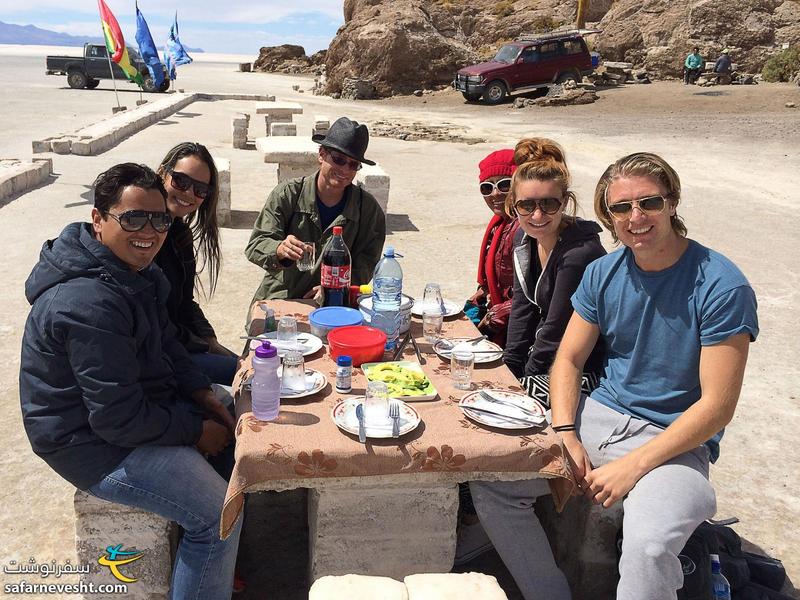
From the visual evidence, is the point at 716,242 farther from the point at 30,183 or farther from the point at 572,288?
the point at 30,183

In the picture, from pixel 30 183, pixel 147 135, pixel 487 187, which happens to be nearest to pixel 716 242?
pixel 487 187

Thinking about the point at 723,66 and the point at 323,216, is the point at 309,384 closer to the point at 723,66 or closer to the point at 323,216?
the point at 323,216

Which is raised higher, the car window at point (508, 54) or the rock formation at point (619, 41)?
the rock formation at point (619, 41)

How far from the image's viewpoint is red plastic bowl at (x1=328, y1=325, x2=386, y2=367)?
2875mm

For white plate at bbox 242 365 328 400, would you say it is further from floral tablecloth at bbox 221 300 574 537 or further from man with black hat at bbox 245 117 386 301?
man with black hat at bbox 245 117 386 301

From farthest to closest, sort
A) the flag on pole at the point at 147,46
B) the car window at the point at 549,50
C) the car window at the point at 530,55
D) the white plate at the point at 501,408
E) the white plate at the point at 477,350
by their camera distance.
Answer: the car window at the point at 549,50 → the car window at the point at 530,55 → the flag on pole at the point at 147,46 → the white plate at the point at 477,350 → the white plate at the point at 501,408

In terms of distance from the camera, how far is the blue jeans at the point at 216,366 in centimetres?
360

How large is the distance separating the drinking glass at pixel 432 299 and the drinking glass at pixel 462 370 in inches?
27.2

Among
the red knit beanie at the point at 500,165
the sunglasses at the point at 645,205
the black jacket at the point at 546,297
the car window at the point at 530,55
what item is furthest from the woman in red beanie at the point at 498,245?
the car window at the point at 530,55

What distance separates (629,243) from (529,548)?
4.19 ft

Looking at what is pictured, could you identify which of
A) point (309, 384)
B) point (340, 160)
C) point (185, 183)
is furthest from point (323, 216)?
point (309, 384)

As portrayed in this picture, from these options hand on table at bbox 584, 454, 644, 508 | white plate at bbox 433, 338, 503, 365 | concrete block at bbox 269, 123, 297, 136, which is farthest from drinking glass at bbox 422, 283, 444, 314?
concrete block at bbox 269, 123, 297, 136

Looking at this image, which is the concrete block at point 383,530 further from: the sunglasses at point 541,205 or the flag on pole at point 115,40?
the flag on pole at point 115,40

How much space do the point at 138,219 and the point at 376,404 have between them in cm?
110
